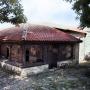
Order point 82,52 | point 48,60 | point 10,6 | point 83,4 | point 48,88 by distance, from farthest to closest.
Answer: point 82,52
point 48,60
point 10,6
point 83,4
point 48,88

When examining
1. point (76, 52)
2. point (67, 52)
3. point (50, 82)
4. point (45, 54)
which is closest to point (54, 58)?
→ point (45, 54)

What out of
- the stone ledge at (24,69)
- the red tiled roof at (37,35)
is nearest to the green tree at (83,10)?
the red tiled roof at (37,35)

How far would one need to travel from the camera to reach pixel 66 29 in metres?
18.8

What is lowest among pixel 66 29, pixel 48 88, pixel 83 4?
pixel 48 88

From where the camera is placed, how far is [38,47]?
14.9 metres

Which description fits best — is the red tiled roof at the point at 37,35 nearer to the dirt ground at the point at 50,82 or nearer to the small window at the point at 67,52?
the small window at the point at 67,52

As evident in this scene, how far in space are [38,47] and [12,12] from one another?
3.79m

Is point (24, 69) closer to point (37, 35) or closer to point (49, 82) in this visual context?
point (49, 82)

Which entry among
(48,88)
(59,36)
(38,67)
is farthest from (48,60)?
(48,88)

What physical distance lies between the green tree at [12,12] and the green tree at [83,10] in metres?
4.49

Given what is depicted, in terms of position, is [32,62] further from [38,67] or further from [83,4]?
[83,4]

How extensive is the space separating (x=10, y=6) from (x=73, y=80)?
7.96m

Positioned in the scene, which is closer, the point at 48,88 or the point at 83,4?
the point at 48,88


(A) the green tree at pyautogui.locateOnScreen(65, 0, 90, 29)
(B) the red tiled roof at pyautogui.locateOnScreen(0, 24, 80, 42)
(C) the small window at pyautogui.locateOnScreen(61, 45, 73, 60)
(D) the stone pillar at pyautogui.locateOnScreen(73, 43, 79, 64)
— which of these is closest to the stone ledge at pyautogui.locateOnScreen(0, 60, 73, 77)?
(C) the small window at pyautogui.locateOnScreen(61, 45, 73, 60)
